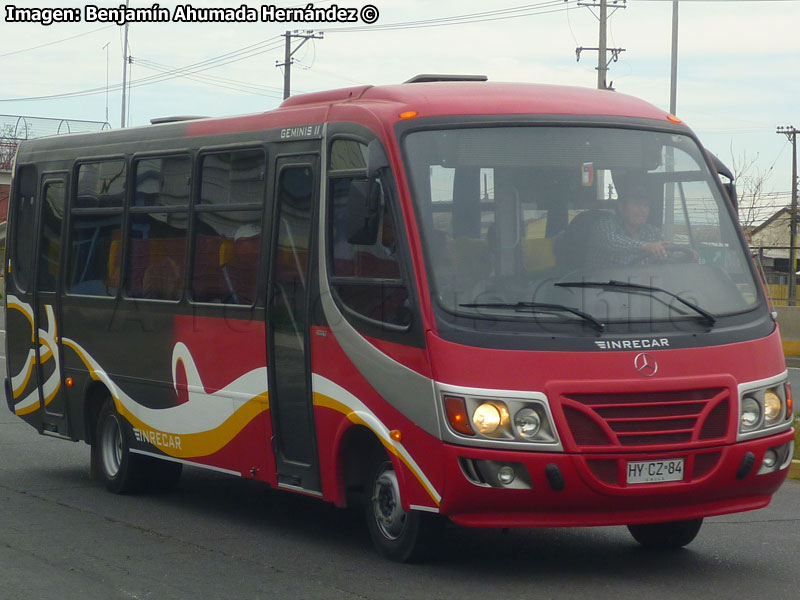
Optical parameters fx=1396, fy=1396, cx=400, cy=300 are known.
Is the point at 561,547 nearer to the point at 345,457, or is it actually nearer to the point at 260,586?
the point at 345,457

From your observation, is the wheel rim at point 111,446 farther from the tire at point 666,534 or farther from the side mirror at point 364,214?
the tire at point 666,534

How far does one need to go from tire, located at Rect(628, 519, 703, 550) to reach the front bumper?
2.93 ft

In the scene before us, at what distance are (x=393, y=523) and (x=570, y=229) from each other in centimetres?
192

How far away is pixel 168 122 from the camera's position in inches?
Result: 425

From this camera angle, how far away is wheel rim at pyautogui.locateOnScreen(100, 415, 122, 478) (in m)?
11.0

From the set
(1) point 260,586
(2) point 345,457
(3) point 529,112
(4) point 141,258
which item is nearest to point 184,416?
(4) point 141,258

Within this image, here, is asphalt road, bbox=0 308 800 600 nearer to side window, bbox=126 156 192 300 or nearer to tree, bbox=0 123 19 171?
side window, bbox=126 156 192 300

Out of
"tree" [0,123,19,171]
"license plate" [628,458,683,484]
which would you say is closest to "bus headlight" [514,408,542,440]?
"license plate" [628,458,683,484]

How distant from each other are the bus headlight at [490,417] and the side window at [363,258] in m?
0.68

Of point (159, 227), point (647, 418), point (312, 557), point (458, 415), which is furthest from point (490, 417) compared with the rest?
point (159, 227)

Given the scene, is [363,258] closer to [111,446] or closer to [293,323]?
[293,323]

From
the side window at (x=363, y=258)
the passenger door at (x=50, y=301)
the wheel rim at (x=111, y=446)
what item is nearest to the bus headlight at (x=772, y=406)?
the side window at (x=363, y=258)

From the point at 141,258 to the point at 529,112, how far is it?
382 centimetres

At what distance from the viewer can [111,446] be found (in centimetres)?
1112
